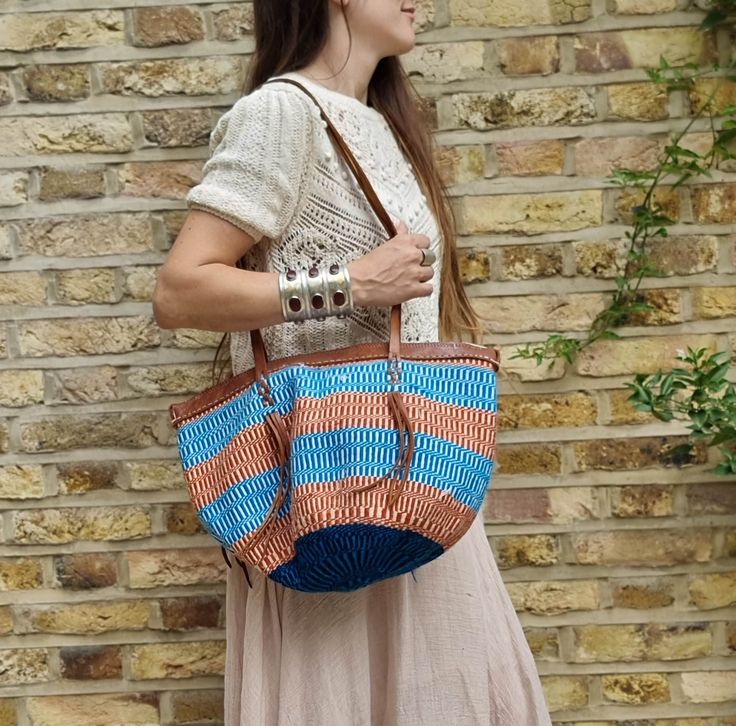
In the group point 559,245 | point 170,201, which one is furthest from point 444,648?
point 170,201

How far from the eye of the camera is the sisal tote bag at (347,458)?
1.16m

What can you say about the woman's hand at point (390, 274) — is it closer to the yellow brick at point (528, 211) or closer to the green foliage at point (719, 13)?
the yellow brick at point (528, 211)

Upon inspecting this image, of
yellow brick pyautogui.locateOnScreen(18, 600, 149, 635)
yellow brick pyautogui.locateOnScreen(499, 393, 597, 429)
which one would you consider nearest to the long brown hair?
yellow brick pyautogui.locateOnScreen(499, 393, 597, 429)

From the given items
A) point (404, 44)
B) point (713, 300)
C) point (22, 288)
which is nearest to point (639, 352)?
point (713, 300)

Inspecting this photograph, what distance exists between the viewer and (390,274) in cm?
126

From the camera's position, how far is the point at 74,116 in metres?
1.86

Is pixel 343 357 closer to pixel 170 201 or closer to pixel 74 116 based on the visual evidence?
pixel 170 201

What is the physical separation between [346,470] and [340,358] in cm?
16

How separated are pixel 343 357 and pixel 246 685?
49 cm

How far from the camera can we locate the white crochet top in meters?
1.25

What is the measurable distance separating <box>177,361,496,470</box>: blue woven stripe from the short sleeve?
0.20 meters

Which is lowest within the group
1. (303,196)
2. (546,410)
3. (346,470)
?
(346,470)

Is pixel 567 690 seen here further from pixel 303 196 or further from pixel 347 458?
pixel 303 196

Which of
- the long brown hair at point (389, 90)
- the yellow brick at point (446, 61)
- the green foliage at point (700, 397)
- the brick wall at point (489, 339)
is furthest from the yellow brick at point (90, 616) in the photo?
the yellow brick at point (446, 61)
